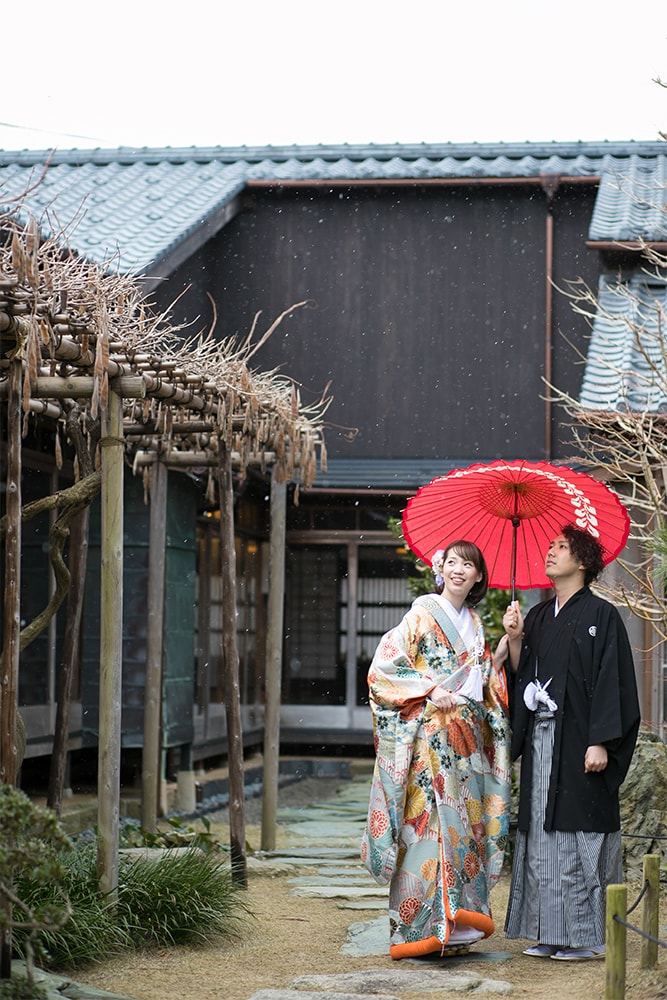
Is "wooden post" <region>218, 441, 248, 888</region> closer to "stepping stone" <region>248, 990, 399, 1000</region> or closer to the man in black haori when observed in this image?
the man in black haori

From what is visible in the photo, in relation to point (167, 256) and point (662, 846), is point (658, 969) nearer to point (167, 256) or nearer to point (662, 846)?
point (662, 846)

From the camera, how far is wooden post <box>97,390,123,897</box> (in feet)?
20.3

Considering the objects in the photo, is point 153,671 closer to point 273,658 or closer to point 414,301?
point 273,658

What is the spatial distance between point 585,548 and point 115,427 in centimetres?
239

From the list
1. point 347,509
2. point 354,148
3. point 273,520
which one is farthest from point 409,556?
point 273,520

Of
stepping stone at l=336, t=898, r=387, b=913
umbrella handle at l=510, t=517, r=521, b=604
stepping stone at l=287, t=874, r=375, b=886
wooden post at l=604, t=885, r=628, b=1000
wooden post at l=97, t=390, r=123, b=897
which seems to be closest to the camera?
wooden post at l=604, t=885, r=628, b=1000

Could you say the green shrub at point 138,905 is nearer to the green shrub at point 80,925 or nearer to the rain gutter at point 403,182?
the green shrub at point 80,925

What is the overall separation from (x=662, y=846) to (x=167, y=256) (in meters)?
8.05

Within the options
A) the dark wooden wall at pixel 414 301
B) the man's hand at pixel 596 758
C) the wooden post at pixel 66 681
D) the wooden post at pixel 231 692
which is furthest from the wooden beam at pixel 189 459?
the dark wooden wall at pixel 414 301

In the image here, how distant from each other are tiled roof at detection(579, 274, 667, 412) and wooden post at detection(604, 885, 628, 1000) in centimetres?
598

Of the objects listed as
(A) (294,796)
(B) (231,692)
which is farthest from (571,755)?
(A) (294,796)

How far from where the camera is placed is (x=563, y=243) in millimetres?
15812

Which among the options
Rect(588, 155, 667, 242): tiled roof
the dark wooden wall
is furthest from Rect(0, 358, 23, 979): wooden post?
the dark wooden wall

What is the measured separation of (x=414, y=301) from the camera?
16.0 m
